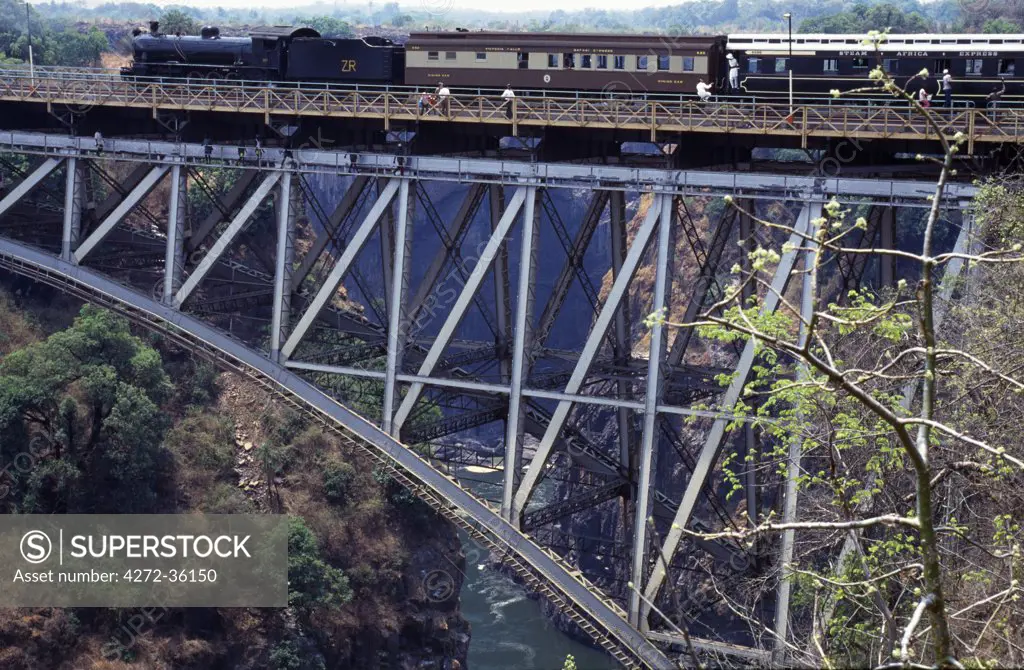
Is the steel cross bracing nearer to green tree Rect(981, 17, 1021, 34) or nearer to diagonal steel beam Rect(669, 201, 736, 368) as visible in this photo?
diagonal steel beam Rect(669, 201, 736, 368)

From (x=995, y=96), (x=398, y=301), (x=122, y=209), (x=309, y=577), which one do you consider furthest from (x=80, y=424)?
(x=995, y=96)

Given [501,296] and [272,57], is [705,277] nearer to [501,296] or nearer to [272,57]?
[501,296]

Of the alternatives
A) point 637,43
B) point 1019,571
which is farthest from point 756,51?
point 1019,571

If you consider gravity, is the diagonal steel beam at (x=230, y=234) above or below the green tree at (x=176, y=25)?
below

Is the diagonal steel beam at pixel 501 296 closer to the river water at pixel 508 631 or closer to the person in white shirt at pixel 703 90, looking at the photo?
the person in white shirt at pixel 703 90

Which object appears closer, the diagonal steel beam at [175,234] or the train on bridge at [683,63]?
the train on bridge at [683,63]

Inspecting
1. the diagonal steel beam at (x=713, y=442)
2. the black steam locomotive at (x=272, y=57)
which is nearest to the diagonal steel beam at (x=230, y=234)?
the black steam locomotive at (x=272, y=57)

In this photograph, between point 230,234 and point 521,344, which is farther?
point 230,234
